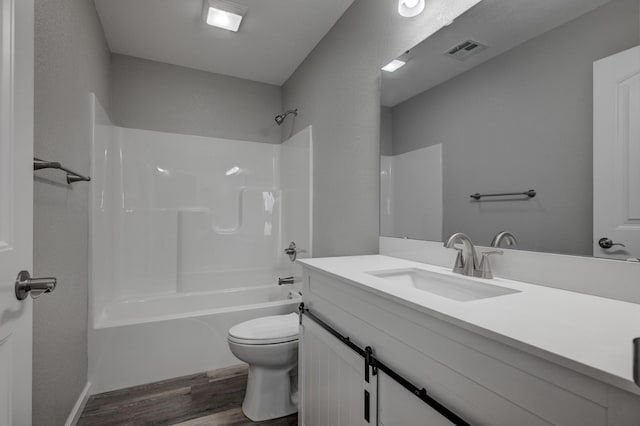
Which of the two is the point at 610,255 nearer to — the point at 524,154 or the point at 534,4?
the point at 524,154

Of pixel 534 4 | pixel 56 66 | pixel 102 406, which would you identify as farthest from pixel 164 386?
pixel 534 4

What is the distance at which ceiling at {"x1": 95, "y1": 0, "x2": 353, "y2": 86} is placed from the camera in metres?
1.95

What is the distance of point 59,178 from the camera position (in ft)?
4.55

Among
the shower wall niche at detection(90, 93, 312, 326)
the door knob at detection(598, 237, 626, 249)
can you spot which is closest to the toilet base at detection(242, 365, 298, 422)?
the shower wall niche at detection(90, 93, 312, 326)

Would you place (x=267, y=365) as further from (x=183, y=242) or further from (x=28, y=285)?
(x=183, y=242)

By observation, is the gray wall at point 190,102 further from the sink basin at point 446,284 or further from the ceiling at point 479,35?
the sink basin at point 446,284

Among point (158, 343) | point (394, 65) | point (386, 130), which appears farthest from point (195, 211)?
point (394, 65)

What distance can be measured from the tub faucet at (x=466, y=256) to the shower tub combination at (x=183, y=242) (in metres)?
1.44

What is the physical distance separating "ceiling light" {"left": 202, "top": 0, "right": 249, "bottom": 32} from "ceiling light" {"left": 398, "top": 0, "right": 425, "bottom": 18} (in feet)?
3.47

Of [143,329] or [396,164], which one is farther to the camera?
[143,329]

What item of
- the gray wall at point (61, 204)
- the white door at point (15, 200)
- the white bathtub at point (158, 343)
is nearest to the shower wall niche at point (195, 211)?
the white bathtub at point (158, 343)

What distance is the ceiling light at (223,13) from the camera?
188cm

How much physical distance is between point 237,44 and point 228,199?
135 centimetres

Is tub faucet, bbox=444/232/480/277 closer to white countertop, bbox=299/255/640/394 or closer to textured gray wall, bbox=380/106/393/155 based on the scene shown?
white countertop, bbox=299/255/640/394
